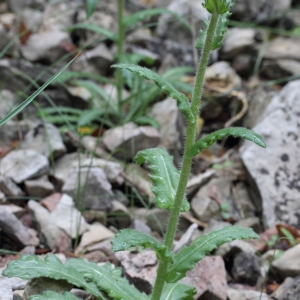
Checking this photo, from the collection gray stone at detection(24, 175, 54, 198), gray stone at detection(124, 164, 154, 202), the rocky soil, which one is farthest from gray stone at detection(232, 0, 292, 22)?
gray stone at detection(24, 175, 54, 198)

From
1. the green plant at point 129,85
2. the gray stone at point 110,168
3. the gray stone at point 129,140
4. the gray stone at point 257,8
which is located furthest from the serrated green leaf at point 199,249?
the gray stone at point 257,8

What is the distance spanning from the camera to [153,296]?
2.05 metres

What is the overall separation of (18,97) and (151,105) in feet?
3.33

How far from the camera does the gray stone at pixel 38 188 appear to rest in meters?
3.16

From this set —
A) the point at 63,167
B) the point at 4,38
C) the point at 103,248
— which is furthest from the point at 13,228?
the point at 4,38

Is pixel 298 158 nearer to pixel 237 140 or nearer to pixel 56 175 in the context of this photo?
pixel 237 140

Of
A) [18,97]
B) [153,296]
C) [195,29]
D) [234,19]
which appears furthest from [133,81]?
[153,296]

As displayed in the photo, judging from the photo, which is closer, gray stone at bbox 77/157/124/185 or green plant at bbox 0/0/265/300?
green plant at bbox 0/0/265/300

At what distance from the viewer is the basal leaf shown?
1.83 metres

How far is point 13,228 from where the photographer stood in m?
2.71

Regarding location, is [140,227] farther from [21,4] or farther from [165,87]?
[21,4]

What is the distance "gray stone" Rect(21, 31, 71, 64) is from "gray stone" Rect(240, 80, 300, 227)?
184 cm

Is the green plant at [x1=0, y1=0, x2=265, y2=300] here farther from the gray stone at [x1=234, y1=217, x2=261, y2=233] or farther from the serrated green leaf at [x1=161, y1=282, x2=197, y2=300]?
the gray stone at [x1=234, y1=217, x2=261, y2=233]

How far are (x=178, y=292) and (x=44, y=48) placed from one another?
293cm
